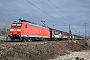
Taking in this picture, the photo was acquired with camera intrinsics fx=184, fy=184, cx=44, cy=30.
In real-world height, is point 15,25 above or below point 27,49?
above

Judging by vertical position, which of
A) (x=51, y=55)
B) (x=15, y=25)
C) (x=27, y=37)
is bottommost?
(x=51, y=55)

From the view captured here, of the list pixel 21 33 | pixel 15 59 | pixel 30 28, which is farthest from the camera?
pixel 30 28

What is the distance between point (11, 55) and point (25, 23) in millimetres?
17388

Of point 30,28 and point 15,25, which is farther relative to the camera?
point 30,28

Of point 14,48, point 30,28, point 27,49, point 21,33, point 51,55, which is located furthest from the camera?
point 30,28

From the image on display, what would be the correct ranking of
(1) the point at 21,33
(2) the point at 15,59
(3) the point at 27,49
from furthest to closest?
(1) the point at 21,33, (3) the point at 27,49, (2) the point at 15,59

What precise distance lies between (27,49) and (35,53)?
3.73ft

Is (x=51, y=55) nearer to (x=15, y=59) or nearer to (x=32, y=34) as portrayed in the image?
(x=15, y=59)

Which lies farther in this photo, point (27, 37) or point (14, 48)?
point (27, 37)

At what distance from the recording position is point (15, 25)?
32.4 meters

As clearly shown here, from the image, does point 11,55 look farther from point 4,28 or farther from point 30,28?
point 4,28

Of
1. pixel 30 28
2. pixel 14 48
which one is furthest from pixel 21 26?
pixel 14 48

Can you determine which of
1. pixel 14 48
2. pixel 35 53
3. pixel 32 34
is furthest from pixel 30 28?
pixel 14 48

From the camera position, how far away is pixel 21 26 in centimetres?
3181
